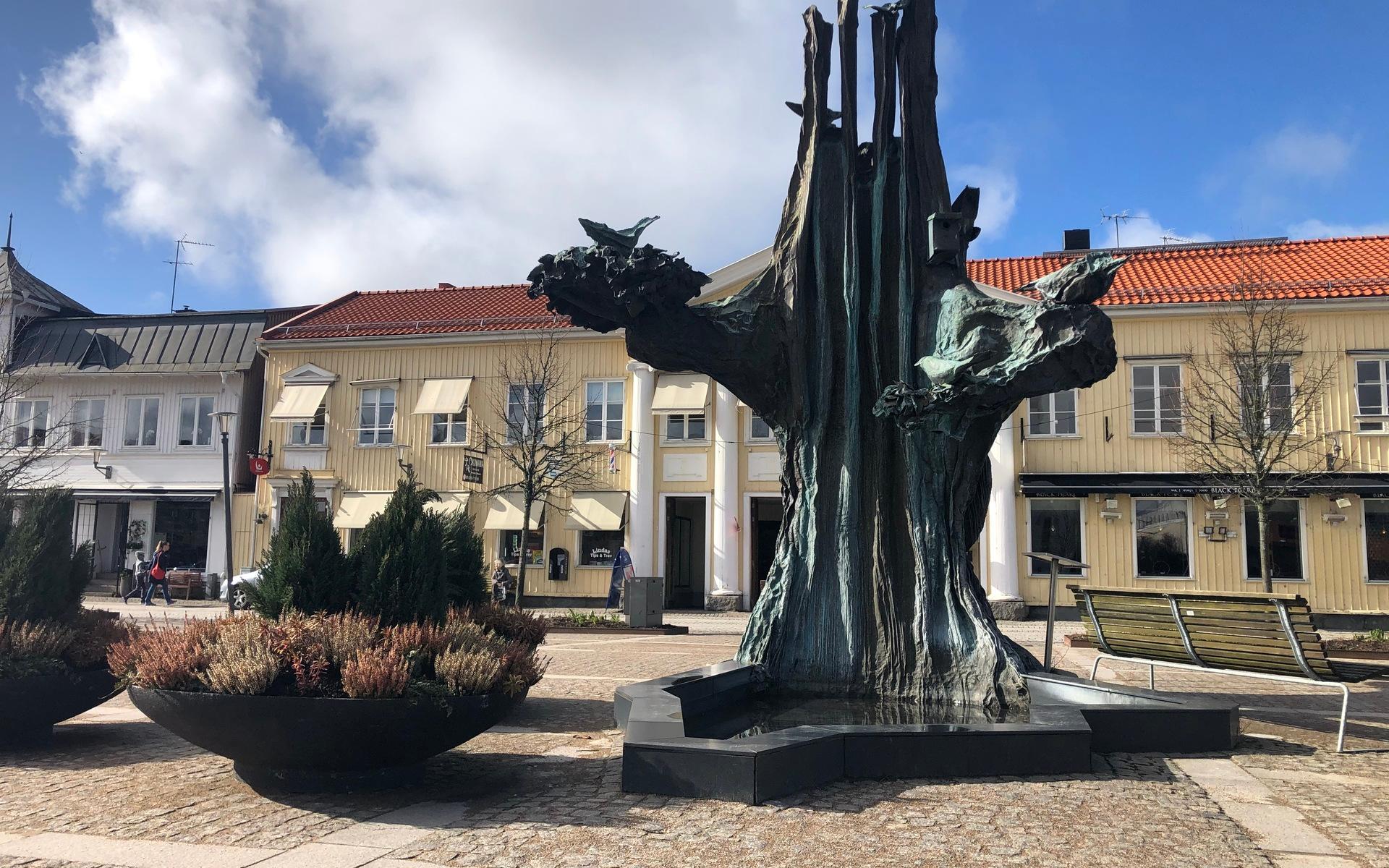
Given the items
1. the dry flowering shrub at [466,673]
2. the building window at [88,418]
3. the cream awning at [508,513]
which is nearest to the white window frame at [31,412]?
the building window at [88,418]

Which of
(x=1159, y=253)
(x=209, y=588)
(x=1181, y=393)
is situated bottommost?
(x=209, y=588)

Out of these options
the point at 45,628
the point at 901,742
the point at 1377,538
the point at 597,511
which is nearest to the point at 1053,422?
the point at 1377,538

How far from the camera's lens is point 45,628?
7.12 m

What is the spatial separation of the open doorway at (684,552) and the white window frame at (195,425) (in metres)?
14.1

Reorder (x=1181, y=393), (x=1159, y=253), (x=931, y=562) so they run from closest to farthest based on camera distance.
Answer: (x=931, y=562) → (x=1181, y=393) → (x=1159, y=253)

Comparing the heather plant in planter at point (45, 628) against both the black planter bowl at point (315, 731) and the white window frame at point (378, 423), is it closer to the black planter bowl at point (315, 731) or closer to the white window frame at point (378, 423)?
the black planter bowl at point (315, 731)

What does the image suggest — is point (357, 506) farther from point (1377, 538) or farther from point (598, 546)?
point (1377, 538)

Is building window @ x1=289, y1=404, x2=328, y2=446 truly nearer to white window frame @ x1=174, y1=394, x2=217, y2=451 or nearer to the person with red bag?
white window frame @ x1=174, y1=394, x2=217, y2=451

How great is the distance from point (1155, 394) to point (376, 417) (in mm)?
20822

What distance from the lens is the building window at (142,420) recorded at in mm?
31438

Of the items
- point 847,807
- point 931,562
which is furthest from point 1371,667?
point 847,807

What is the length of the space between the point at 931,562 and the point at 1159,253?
24110 millimetres

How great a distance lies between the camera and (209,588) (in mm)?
29453

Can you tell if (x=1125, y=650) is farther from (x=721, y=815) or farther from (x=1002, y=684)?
(x=721, y=815)
